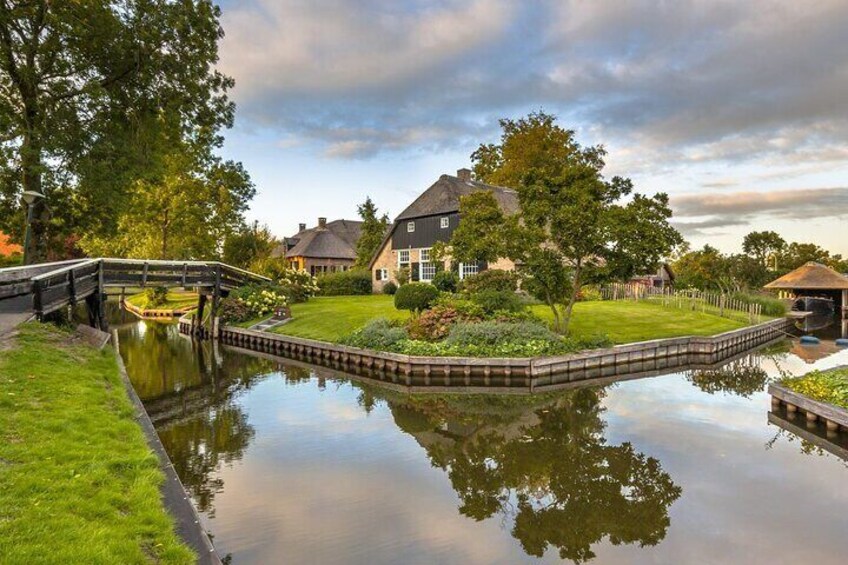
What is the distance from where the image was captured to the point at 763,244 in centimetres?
8569

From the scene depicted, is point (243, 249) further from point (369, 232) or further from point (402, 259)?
point (369, 232)

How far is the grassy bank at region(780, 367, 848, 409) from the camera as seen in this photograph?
36.5 ft

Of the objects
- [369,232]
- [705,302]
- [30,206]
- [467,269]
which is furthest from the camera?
[369,232]

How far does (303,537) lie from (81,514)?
2.72 m

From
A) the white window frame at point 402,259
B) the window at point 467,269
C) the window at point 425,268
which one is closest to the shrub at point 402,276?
the white window frame at point 402,259

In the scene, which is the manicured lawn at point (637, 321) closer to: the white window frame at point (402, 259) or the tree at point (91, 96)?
the white window frame at point (402, 259)

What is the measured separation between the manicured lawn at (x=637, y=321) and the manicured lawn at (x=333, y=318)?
25.6 ft

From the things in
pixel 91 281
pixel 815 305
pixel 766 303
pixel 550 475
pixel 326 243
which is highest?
pixel 326 243

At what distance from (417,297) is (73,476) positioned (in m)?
18.0

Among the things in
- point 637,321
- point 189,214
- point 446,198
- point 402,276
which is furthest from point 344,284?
point 637,321

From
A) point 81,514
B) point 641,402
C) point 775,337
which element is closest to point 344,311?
point 641,402

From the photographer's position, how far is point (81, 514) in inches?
171

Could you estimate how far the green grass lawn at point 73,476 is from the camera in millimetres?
3877

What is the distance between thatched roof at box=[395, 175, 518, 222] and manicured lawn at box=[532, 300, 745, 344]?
30.4 ft
